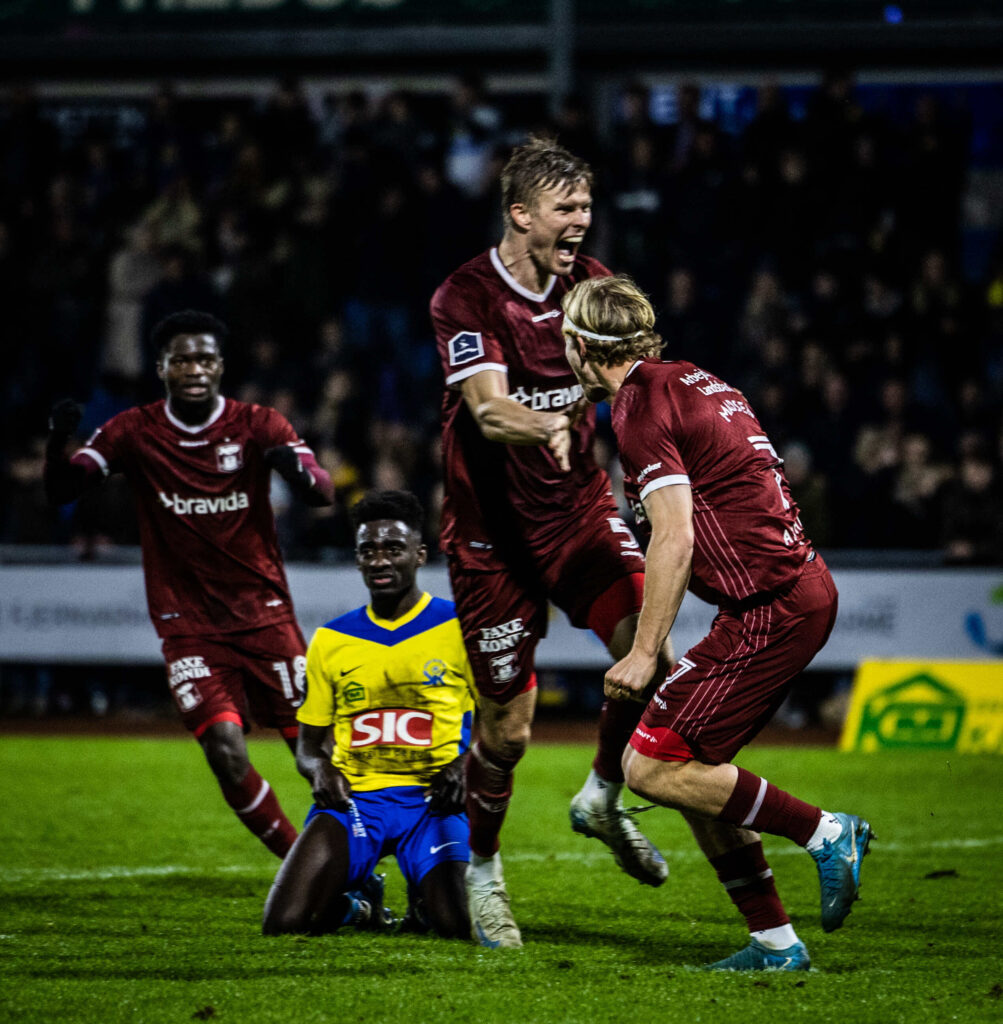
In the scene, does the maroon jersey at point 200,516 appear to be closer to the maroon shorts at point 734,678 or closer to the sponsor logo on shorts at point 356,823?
the sponsor logo on shorts at point 356,823

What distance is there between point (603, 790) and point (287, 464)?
1946 millimetres

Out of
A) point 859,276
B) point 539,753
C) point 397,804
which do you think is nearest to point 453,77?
point 859,276

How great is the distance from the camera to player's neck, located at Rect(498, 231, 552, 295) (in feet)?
19.2

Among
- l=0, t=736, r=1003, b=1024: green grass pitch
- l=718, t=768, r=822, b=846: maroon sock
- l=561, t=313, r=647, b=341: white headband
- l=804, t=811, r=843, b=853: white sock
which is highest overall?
l=561, t=313, r=647, b=341: white headband

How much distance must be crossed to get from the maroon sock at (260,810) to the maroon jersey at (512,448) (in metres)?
1.53

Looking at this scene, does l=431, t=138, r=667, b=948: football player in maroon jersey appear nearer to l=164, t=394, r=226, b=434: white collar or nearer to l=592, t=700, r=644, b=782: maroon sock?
l=592, t=700, r=644, b=782: maroon sock

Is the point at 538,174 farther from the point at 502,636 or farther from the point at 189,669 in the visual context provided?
the point at 189,669

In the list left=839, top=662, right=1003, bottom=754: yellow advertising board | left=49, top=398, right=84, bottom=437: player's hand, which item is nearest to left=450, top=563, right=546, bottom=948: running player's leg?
left=49, top=398, right=84, bottom=437: player's hand

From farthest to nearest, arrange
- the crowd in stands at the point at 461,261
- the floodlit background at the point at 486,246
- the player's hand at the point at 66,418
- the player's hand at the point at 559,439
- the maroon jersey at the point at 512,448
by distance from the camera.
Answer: the crowd in stands at the point at 461,261, the floodlit background at the point at 486,246, the player's hand at the point at 66,418, the maroon jersey at the point at 512,448, the player's hand at the point at 559,439

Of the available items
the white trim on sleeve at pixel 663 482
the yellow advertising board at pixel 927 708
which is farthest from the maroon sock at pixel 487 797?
the yellow advertising board at pixel 927 708

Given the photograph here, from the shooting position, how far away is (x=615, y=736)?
591cm

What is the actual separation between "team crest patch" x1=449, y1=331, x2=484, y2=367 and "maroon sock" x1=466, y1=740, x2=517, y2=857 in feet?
4.93

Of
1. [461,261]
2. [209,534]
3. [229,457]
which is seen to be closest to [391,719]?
[209,534]

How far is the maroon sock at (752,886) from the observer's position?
16.4 feet
